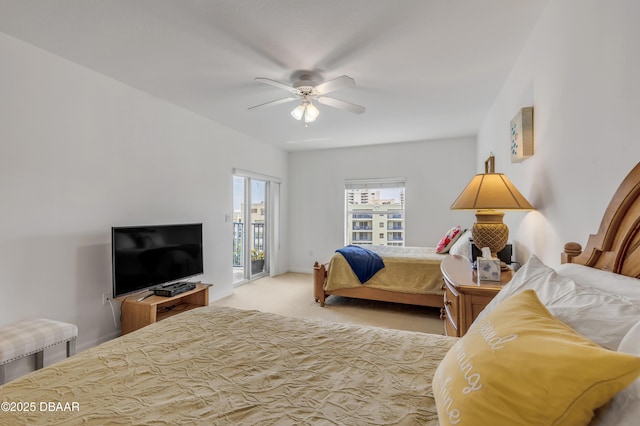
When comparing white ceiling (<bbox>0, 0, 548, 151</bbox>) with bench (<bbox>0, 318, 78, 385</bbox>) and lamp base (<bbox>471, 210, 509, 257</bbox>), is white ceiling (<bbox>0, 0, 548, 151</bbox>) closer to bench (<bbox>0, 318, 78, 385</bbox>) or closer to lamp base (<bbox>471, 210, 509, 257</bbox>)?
lamp base (<bbox>471, 210, 509, 257</bbox>)

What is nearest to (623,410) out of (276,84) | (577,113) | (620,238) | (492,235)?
(620,238)

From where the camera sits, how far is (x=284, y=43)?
2.25 m

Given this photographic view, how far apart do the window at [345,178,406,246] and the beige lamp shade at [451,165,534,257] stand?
3457mm

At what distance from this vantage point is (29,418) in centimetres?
82

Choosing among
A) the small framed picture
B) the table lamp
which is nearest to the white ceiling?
the small framed picture

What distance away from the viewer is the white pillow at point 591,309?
2.25 feet

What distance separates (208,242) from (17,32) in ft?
8.79

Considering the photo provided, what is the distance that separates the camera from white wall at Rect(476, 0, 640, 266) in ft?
3.63

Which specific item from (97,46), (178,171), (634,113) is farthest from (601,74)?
(178,171)

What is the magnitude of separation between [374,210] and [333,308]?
248 centimetres

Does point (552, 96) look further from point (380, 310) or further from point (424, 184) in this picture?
point (424, 184)

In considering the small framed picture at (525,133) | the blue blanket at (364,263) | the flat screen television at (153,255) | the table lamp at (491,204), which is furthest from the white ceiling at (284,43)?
the blue blanket at (364,263)

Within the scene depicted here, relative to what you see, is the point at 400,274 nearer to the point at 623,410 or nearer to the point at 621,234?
the point at 621,234

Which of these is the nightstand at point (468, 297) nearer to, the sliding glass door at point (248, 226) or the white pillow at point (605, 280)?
the white pillow at point (605, 280)
